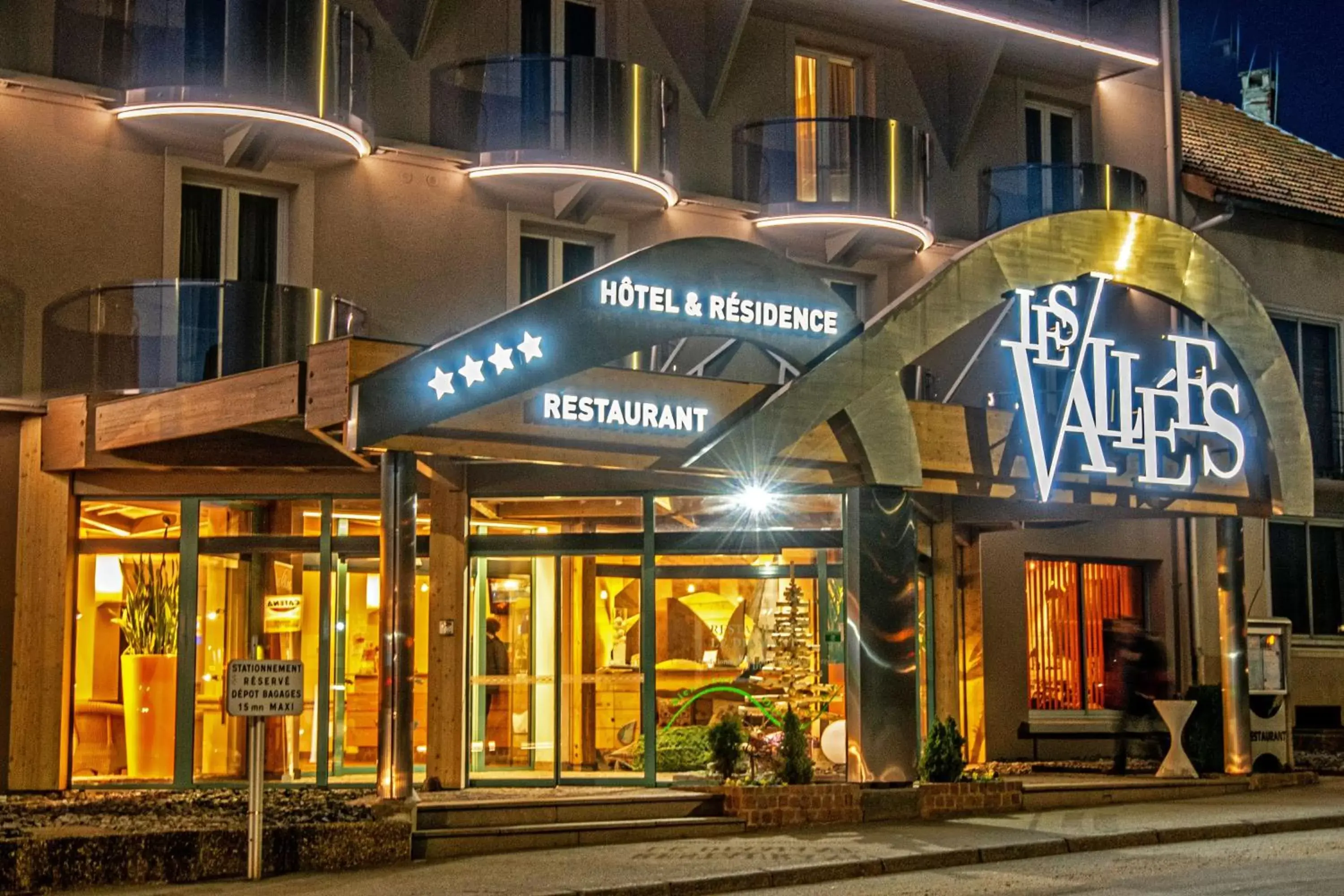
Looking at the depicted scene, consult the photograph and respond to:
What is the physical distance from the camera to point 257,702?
44.4ft

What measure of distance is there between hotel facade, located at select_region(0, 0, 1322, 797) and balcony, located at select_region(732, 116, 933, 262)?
5cm

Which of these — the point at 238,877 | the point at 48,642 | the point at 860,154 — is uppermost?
the point at 860,154

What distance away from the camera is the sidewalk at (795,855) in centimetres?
1318

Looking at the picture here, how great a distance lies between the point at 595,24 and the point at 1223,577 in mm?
9878

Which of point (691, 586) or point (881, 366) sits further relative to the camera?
point (691, 586)

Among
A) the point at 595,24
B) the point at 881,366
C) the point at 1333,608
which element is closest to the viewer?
the point at 881,366

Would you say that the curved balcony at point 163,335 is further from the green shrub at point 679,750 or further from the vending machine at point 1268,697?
the vending machine at point 1268,697

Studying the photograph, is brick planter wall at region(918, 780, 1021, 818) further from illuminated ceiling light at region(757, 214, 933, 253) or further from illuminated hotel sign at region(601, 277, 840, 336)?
illuminated ceiling light at region(757, 214, 933, 253)

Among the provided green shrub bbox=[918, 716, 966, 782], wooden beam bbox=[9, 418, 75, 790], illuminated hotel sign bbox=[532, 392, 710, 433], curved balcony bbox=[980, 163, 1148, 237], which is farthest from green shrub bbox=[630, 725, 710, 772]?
curved balcony bbox=[980, 163, 1148, 237]

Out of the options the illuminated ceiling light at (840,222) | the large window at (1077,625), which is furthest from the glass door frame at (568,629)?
the large window at (1077,625)

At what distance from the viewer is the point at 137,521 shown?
1969 cm

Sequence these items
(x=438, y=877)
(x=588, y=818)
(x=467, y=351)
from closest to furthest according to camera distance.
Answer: (x=438, y=877)
(x=467, y=351)
(x=588, y=818)

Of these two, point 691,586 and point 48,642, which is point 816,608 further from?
point 48,642

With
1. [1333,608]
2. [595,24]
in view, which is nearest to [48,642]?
[595,24]
